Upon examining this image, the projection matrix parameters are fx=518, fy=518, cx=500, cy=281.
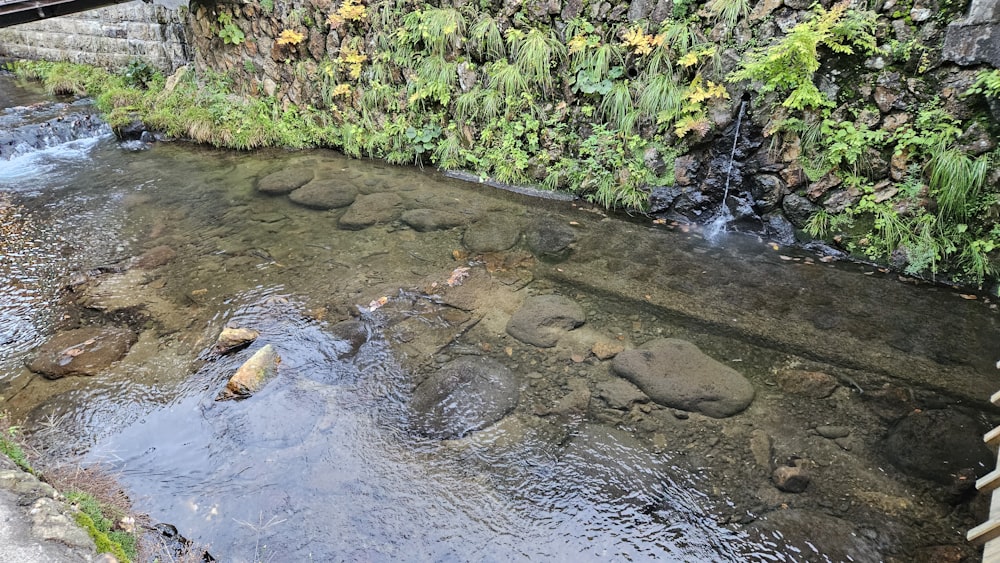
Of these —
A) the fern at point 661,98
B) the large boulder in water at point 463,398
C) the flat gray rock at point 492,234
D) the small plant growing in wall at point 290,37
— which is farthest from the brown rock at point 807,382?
the small plant growing in wall at point 290,37

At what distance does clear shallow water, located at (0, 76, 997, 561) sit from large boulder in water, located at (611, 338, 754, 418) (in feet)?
0.43

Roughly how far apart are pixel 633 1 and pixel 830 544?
665cm

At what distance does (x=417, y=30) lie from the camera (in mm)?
8562

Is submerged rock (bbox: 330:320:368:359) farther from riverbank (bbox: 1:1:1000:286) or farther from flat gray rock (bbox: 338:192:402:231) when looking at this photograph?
riverbank (bbox: 1:1:1000:286)

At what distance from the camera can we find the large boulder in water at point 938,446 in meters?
3.58

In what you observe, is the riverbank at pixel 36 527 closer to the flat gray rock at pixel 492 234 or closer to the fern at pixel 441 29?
the flat gray rock at pixel 492 234


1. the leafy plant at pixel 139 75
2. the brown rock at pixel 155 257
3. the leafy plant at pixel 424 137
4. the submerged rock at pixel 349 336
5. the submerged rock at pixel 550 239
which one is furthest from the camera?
the leafy plant at pixel 139 75

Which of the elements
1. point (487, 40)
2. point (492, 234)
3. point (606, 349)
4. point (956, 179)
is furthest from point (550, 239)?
point (956, 179)

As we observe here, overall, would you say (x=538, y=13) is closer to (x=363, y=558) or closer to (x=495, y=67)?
(x=495, y=67)

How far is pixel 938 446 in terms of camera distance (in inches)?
147

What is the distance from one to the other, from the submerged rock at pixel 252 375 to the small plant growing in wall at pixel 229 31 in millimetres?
8273

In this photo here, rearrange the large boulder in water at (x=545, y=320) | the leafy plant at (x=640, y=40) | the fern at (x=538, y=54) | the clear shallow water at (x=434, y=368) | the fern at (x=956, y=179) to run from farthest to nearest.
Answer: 1. the fern at (x=538, y=54)
2. the leafy plant at (x=640, y=40)
3. the fern at (x=956, y=179)
4. the large boulder in water at (x=545, y=320)
5. the clear shallow water at (x=434, y=368)

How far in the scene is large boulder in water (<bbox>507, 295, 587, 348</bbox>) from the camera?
4.98 m

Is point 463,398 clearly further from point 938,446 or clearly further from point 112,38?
point 112,38
